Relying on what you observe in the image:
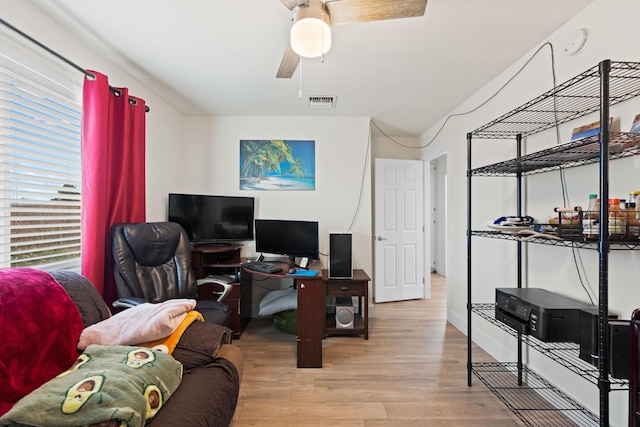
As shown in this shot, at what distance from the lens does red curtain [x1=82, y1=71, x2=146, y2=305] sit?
6.18 feet

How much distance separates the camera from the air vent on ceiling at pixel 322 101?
9.50 ft

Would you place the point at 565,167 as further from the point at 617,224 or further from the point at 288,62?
the point at 288,62

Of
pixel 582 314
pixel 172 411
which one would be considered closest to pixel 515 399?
pixel 582 314

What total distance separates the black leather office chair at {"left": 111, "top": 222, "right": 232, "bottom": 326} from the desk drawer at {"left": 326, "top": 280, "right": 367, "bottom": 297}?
101 centimetres

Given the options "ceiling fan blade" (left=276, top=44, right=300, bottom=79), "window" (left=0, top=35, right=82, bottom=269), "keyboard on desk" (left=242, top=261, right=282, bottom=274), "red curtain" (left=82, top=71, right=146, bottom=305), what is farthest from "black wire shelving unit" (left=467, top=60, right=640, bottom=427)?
"window" (left=0, top=35, right=82, bottom=269)

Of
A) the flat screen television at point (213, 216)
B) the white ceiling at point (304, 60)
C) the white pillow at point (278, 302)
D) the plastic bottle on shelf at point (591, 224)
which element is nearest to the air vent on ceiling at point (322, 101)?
the white ceiling at point (304, 60)

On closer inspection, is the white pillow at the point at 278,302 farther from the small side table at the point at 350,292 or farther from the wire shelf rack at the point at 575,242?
the wire shelf rack at the point at 575,242

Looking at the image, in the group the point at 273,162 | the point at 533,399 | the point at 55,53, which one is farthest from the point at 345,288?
the point at 55,53

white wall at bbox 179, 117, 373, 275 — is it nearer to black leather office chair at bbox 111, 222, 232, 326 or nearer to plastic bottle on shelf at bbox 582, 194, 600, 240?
black leather office chair at bbox 111, 222, 232, 326

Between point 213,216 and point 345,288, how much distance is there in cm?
163

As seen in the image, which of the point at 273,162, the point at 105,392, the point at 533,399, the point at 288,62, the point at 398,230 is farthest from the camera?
the point at 398,230

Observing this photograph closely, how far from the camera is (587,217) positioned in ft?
4.29

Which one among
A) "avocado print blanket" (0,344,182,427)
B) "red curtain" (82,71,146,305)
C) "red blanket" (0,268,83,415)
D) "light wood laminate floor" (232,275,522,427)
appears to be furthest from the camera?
"red curtain" (82,71,146,305)

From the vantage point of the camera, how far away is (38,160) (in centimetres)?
170
